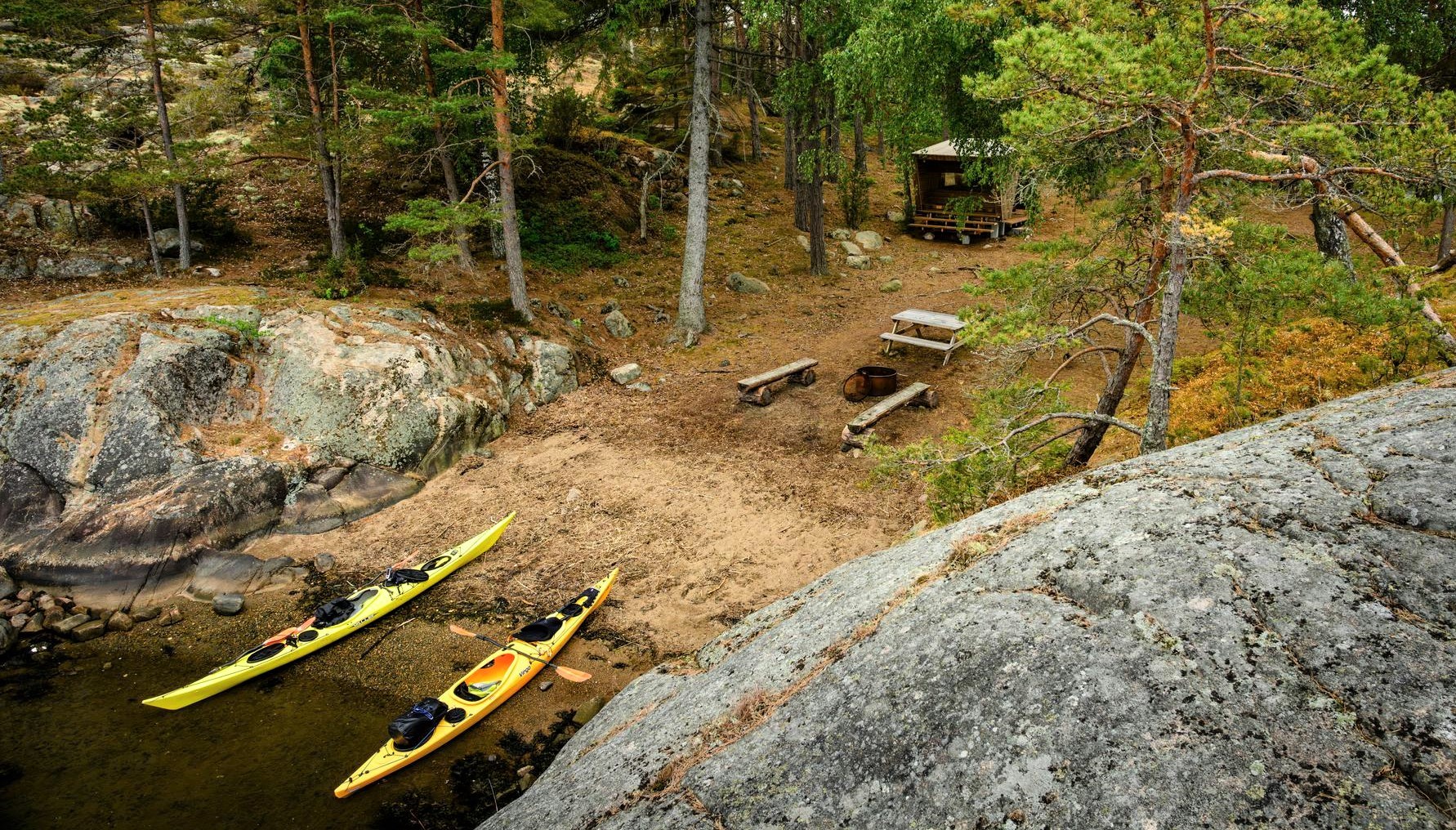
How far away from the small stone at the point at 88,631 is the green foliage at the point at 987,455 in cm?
1040

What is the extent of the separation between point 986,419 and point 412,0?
14.3m

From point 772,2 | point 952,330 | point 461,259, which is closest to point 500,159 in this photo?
point 461,259

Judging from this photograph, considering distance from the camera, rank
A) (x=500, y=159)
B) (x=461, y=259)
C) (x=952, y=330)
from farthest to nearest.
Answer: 1. (x=461, y=259)
2. (x=952, y=330)
3. (x=500, y=159)

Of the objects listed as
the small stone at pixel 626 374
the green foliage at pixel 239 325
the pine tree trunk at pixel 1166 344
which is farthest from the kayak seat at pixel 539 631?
the green foliage at pixel 239 325

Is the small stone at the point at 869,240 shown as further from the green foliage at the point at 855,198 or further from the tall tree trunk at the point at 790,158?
the tall tree trunk at the point at 790,158

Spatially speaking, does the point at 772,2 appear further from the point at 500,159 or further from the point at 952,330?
the point at 952,330

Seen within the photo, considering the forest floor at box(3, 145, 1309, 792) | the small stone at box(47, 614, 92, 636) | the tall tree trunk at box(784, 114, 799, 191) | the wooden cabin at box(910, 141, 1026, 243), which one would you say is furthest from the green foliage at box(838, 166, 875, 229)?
the small stone at box(47, 614, 92, 636)

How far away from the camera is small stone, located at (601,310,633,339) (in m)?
16.3

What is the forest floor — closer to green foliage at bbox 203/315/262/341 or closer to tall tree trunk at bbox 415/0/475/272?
tall tree trunk at bbox 415/0/475/272

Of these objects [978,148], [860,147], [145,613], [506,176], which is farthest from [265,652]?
[860,147]

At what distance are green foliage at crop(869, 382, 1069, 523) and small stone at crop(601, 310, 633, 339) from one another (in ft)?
34.5

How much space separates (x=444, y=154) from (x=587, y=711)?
41.4 ft

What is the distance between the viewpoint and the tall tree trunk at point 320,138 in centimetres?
1304

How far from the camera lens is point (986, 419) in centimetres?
702
